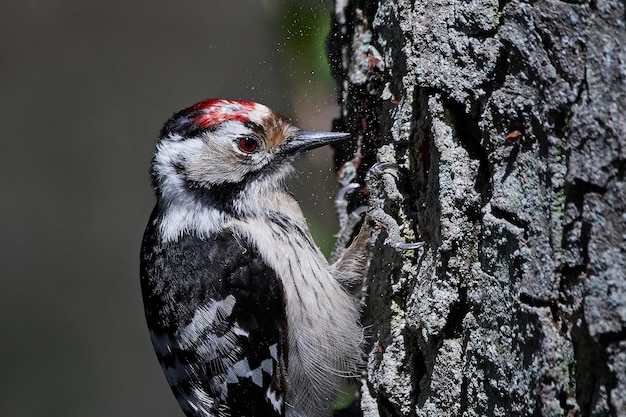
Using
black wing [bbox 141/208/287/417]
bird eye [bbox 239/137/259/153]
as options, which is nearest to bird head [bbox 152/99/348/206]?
bird eye [bbox 239/137/259/153]

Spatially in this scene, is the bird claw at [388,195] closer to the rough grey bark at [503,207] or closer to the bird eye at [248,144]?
the rough grey bark at [503,207]

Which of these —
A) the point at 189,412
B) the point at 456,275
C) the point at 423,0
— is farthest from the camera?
the point at 189,412

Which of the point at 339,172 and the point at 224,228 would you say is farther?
the point at 339,172

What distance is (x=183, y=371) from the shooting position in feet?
7.29

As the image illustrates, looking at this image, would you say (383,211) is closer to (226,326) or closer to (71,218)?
(226,326)

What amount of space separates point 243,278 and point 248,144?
0.45 meters

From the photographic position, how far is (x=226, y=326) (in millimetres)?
2125

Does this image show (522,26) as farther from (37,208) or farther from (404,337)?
(37,208)

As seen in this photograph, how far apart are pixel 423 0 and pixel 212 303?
1046 mm

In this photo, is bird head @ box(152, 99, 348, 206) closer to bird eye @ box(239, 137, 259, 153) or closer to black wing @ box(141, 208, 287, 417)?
bird eye @ box(239, 137, 259, 153)

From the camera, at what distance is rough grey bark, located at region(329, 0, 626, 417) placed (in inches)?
48.1

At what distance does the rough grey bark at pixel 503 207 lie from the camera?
4.00 ft

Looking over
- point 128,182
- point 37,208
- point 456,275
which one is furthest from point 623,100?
point 37,208

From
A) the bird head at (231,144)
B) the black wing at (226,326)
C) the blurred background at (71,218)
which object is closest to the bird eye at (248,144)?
the bird head at (231,144)
